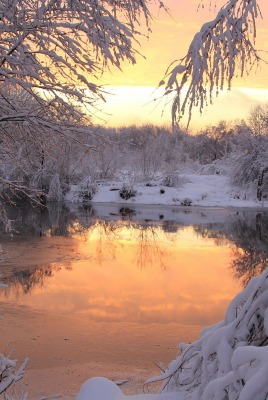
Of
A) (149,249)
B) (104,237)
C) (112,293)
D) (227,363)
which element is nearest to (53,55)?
(227,363)

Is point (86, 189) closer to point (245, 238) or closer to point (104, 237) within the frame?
point (104, 237)

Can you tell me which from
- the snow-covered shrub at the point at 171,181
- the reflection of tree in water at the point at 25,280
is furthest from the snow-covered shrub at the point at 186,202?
the reflection of tree in water at the point at 25,280

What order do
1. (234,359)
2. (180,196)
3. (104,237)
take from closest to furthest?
(234,359)
(104,237)
(180,196)

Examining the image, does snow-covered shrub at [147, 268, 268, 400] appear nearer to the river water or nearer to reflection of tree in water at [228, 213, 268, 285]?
the river water

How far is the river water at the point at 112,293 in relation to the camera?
846 centimetres

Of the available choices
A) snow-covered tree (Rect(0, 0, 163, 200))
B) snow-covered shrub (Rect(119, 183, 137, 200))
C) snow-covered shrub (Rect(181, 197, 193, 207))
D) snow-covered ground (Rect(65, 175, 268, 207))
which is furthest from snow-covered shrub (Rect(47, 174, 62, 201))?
snow-covered tree (Rect(0, 0, 163, 200))

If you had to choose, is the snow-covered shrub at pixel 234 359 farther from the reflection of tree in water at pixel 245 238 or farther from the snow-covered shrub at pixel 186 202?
the snow-covered shrub at pixel 186 202

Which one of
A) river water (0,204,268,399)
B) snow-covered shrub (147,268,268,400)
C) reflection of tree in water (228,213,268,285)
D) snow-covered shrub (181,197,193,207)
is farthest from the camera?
snow-covered shrub (181,197,193,207)

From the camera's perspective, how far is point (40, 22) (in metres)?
4.65

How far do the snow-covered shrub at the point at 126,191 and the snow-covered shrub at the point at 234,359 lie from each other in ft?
131

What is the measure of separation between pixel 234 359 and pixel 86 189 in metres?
40.9

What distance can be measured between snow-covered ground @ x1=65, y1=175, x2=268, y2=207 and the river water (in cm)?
1583

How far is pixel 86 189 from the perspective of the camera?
4250 cm

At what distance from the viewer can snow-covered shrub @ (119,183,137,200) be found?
140 feet
